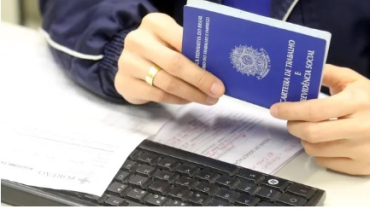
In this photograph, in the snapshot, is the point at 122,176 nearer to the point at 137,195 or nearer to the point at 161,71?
the point at 137,195

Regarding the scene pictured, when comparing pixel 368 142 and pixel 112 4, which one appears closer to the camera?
pixel 368 142

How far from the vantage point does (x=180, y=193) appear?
65 cm

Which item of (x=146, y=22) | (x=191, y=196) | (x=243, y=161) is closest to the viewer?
(x=191, y=196)

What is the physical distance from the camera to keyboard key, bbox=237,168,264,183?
2.22ft

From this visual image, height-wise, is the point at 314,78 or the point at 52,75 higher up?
the point at 314,78

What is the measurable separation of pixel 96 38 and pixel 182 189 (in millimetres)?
343

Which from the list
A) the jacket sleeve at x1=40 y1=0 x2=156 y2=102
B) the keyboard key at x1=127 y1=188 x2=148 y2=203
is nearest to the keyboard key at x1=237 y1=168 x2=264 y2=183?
the keyboard key at x1=127 y1=188 x2=148 y2=203

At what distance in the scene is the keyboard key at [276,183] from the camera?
26.1 inches

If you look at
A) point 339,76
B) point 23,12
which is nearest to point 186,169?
point 339,76

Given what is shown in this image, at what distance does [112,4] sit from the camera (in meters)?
0.93

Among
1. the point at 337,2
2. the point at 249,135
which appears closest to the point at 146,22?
the point at 249,135

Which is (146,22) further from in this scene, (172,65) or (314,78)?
(314,78)

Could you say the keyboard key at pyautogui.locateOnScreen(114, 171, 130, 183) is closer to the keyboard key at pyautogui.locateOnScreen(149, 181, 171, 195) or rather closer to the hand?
the keyboard key at pyautogui.locateOnScreen(149, 181, 171, 195)

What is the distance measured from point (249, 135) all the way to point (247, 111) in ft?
0.23
